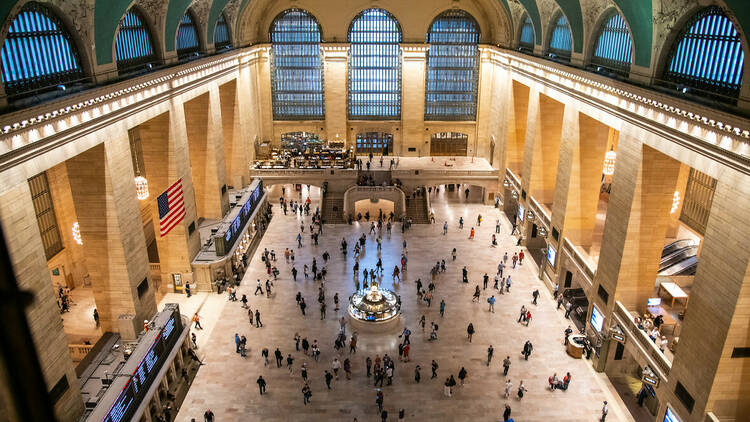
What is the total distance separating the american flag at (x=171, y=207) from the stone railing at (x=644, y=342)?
16.3 metres

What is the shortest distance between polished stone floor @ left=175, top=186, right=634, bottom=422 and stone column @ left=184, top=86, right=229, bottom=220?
3824mm

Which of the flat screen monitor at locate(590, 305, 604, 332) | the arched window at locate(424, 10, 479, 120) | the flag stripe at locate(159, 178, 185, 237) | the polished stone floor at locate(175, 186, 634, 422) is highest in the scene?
the arched window at locate(424, 10, 479, 120)

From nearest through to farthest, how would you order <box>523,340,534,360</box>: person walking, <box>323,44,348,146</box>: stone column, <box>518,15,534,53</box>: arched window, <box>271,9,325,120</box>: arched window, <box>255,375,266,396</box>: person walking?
<box>255,375,266,396</box>: person walking < <box>523,340,534,360</box>: person walking < <box>518,15,534,53</box>: arched window < <box>271,9,325,120</box>: arched window < <box>323,44,348,146</box>: stone column

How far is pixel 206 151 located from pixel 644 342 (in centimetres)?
2046

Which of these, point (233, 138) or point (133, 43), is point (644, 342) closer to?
point (133, 43)

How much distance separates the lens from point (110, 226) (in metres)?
17.2

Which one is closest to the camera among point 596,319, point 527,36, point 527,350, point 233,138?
point 527,350

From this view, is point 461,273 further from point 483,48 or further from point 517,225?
point 483,48

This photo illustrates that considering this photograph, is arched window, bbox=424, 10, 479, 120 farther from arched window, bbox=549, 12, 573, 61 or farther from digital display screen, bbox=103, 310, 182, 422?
digital display screen, bbox=103, 310, 182, 422

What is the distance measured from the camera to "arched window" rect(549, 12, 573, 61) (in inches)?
974

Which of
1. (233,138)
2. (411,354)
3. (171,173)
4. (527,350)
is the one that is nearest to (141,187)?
(171,173)

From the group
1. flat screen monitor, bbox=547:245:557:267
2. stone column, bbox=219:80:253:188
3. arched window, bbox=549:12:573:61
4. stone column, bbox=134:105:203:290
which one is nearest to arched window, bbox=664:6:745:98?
arched window, bbox=549:12:573:61

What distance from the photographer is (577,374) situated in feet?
61.7

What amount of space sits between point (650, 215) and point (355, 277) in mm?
12807
